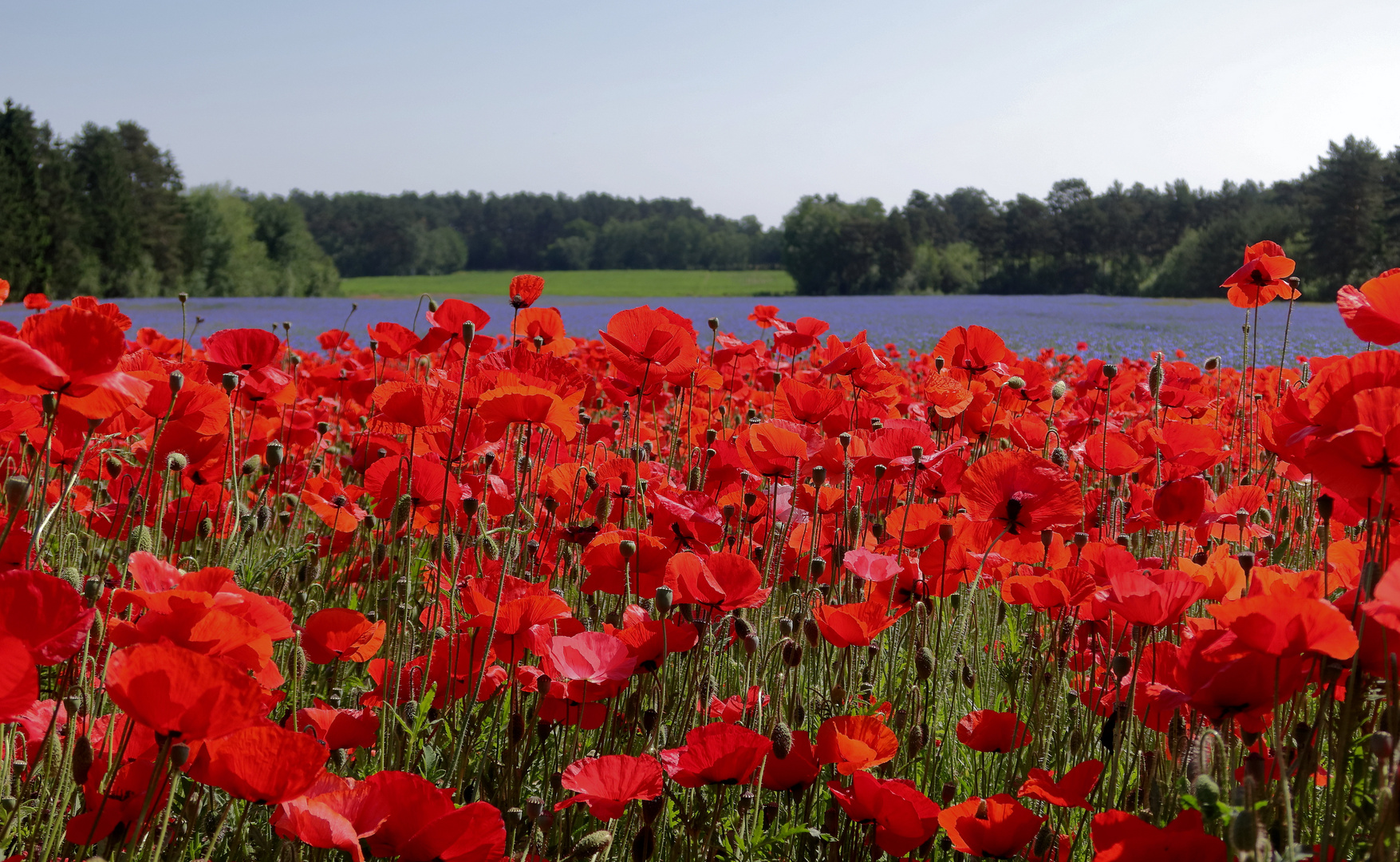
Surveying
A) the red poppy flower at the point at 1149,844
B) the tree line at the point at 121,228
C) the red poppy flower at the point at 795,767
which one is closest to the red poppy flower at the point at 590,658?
the red poppy flower at the point at 795,767

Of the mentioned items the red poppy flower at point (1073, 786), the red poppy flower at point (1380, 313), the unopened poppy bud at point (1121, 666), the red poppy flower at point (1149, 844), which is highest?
the red poppy flower at point (1380, 313)

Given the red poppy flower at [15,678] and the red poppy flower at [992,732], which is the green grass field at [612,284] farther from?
the red poppy flower at [15,678]

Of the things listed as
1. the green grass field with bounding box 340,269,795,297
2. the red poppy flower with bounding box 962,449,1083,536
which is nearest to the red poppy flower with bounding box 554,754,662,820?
the red poppy flower with bounding box 962,449,1083,536

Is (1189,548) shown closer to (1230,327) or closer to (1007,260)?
(1230,327)

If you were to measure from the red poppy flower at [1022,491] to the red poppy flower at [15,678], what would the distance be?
128 centimetres

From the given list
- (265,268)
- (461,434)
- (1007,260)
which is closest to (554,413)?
(461,434)

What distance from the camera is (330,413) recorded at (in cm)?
448

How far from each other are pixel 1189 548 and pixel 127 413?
2665 millimetres

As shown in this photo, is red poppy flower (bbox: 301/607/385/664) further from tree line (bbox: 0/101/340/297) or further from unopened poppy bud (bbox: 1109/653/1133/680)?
tree line (bbox: 0/101/340/297)

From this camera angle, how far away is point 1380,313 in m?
1.11

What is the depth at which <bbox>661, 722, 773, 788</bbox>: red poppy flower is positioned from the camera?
A: 3.84ft

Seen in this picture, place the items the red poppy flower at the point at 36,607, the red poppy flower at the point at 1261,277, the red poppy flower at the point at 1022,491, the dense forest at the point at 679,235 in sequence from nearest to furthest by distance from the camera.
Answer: the red poppy flower at the point at 36,607, the red poppy flower at the point at 1022,491, the red poppy flower at the point at 1261,277, the dense forest at the point at 679,235

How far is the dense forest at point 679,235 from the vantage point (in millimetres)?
40531

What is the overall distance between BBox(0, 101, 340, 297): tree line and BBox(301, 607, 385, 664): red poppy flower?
32555 millimetres
